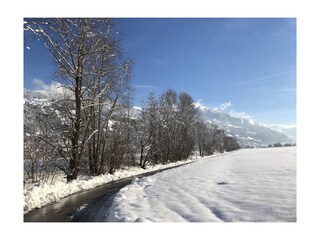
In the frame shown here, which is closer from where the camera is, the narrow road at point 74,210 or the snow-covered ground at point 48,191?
the narrow road at point 74,210

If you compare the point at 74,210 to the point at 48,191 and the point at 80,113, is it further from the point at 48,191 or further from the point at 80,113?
the point at 80,113

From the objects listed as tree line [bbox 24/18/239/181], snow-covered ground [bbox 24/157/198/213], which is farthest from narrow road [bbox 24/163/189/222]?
tree line [bbox 24/18/239/181]

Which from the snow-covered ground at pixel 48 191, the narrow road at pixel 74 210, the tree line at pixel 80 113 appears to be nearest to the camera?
the narrow road at pixel 74 210

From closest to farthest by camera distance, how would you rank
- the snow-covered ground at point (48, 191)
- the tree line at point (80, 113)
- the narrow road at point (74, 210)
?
the narrow road at point (74, 210) < the snow-covered ground at point (48, 191) < the tree line at point (80, 113)

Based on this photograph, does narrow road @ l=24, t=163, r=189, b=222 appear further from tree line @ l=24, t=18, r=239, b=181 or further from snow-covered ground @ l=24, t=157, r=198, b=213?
tree line @ l=24, t=18, r=239, b=181

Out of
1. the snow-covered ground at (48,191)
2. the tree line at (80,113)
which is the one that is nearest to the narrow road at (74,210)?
the snow-covered ground at (48,191)

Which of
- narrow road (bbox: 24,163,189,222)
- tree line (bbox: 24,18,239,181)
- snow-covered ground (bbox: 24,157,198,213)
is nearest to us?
narrow road (bbox: 24,163,189,222)

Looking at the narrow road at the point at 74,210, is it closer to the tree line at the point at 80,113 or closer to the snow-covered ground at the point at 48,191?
the snow-covered ground at the point at 48,191

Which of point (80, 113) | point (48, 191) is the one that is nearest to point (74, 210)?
point (48, 191)

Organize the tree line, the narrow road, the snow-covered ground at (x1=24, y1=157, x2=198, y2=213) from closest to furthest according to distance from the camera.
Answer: the narrow road < the snow-covered ground at (x1=24, y1=157, x2=198, y2=213) < the tree line

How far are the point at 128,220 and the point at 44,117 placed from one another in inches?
370
